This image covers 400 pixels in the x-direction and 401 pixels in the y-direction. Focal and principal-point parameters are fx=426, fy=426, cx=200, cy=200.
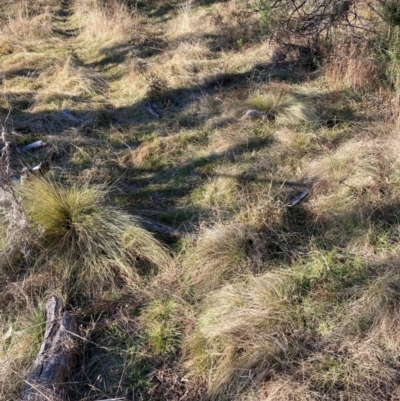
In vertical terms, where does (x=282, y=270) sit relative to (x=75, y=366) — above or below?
above

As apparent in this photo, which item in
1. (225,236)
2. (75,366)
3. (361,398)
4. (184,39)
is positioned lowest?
(75,366)

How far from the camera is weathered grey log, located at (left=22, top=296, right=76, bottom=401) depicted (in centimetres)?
236

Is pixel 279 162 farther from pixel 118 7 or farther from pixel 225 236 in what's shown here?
pixel 118 7

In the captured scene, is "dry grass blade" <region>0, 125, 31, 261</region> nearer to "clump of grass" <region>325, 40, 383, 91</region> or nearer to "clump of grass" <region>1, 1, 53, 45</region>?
"clump of grass" <region>325, 40, 383, 91</region>

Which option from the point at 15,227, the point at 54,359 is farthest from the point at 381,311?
the point at 15,227

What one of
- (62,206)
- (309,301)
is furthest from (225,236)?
(62,206)

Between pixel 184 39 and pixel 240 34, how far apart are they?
1039 mm

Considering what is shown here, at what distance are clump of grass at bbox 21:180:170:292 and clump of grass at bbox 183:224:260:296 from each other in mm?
266

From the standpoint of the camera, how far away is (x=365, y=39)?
565 centimetres

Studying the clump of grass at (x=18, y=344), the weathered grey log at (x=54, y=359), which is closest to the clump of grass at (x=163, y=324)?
the weathered grey log at (x=54, y=359)

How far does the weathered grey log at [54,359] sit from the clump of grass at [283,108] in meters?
3.36

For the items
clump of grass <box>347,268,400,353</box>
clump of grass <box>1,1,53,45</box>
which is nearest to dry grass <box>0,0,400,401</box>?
clump of grass <box>347,268,400,353</box>

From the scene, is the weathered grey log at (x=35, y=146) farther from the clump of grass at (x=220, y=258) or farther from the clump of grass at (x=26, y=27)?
the clump of grass at (x=26, y=27)

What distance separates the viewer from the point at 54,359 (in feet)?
8.41
